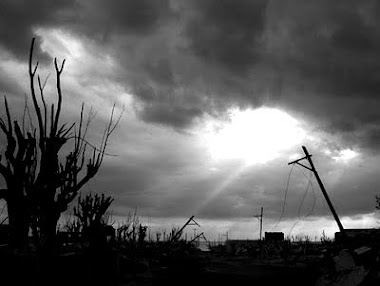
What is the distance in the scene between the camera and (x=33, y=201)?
806cm

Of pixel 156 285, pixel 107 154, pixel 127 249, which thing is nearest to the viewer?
pixel 107 154

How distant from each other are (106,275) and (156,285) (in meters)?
10.5

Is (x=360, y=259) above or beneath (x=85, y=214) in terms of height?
beneath

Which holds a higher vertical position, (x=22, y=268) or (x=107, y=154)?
(x=107, y=154)

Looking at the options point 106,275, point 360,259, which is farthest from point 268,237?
point 106,275

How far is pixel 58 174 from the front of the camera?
8.62m

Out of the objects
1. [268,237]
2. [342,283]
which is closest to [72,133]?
[342,283]

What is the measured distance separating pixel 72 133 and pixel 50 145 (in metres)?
1.11

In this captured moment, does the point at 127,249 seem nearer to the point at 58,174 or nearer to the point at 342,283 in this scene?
the point at 342,283

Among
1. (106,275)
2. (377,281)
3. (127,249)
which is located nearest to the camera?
(106,275)

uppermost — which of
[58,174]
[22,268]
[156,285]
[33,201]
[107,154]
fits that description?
[107,154]

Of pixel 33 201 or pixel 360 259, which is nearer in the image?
pixel 33 201

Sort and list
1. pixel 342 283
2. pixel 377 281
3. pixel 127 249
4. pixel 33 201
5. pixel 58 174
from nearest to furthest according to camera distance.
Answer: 1. pixel 33 201
2. pixel 58 174
3. pixel 377 281
4. pixel 342 283
5. pixel 127 249

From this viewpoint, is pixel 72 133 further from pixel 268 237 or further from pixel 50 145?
pixel 268 237
